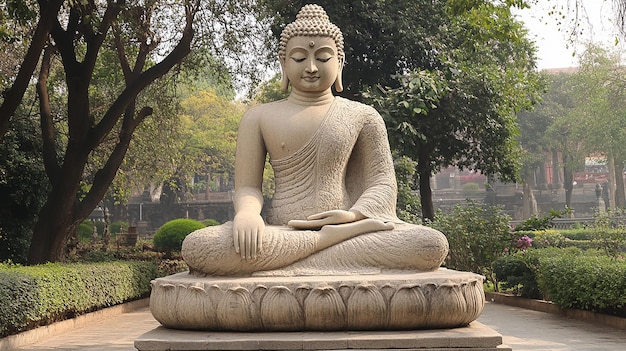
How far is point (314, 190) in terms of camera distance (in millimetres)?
6004

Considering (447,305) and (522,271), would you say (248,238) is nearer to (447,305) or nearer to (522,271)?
(447,305)

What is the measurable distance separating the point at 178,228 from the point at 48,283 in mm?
13453

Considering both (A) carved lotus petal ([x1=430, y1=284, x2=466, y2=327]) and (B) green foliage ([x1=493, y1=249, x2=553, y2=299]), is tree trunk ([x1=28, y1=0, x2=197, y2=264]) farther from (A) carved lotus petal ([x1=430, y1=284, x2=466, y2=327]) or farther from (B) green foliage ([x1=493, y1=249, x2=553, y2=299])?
(A) carved lotus petal ([x1=430, y1=284, x2=466, y2=327])

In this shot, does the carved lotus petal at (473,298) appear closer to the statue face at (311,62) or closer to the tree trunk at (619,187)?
the statue face at (311,62)

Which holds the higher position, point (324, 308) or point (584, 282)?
point (324, 308)

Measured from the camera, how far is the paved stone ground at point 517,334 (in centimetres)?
763

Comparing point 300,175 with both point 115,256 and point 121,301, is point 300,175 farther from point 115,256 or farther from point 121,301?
point 115,256

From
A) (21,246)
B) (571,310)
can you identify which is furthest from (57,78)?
(571,310)

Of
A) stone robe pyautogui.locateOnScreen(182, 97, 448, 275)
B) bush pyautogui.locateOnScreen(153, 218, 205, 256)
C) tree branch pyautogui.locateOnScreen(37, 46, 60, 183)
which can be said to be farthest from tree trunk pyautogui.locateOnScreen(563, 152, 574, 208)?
stone robe pyautogui.locateOnScreen(182, 97, 448, 275)

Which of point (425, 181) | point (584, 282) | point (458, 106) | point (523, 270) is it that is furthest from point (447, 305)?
point (425, 181)

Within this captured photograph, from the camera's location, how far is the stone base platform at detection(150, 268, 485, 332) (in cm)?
481

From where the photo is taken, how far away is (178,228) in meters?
22.8

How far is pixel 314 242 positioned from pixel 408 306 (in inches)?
36.5

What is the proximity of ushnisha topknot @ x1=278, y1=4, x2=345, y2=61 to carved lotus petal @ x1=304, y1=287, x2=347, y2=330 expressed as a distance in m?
2.26
